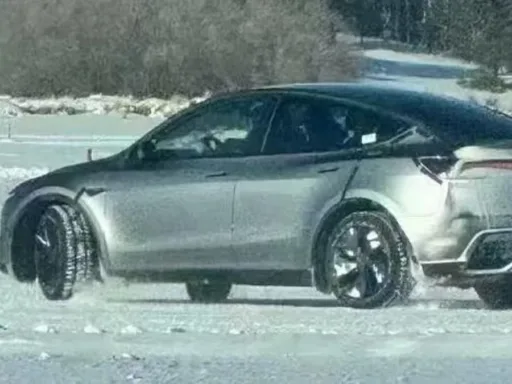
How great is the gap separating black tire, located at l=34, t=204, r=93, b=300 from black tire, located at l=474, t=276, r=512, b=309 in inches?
96.4

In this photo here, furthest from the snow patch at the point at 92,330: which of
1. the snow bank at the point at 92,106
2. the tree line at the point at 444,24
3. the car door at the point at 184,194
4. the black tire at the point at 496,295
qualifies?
the tree line at the point at 444,24

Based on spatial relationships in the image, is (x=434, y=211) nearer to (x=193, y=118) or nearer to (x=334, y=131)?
(x=334, y=131)

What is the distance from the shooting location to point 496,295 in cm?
1084

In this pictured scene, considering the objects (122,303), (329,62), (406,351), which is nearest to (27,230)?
(122,303)

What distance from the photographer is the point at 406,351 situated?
328 inches

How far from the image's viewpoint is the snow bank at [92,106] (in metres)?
45.4

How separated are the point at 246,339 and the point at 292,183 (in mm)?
1748

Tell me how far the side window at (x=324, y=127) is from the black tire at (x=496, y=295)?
1.17 m

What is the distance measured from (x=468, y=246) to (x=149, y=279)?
213cm

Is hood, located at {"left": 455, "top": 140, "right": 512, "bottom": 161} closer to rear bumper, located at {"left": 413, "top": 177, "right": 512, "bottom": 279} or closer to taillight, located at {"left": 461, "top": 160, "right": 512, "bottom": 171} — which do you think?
taillight, located at {"left": 461, "top": 160, "right": 512, "bottom": 171}

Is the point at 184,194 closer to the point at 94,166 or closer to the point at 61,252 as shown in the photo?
the point at 94,166

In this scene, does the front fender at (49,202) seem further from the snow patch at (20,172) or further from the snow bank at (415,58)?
the snow bank at (415,58)

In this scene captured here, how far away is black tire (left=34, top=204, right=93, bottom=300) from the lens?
430 inches

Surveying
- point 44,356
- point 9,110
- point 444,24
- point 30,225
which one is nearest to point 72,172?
point 30,225
